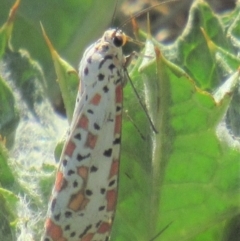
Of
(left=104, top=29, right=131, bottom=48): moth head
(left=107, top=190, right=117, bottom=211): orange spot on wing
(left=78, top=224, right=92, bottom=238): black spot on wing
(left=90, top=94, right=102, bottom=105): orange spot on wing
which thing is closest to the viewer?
(left=107, top=190, right=117, bottom=211): orange spot on wing

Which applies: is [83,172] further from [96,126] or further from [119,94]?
[119,94]

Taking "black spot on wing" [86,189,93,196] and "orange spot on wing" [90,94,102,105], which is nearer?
"black spot on wing" [86,189,93,196]

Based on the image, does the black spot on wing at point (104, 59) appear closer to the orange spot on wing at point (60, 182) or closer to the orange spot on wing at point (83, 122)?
the orange spot on wing at point (83, 122)

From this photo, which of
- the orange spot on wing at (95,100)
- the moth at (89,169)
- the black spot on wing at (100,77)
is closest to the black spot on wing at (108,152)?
the moth at (89,169)

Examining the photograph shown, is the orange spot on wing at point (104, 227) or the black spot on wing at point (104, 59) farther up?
the black spot on wing at point (104, 59)

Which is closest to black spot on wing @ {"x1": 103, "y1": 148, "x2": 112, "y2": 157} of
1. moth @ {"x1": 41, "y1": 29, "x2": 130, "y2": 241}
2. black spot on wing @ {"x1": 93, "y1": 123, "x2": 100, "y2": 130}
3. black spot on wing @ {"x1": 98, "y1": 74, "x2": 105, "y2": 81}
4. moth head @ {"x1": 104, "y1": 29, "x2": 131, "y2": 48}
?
moth @ {"x1": 41, "y1": 29, "x2": 130, "y2": 241}

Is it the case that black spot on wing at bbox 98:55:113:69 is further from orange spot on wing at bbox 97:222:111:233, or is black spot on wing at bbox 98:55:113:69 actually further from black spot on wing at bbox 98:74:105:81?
orange spot on wing at bbox 97:222:111:233
